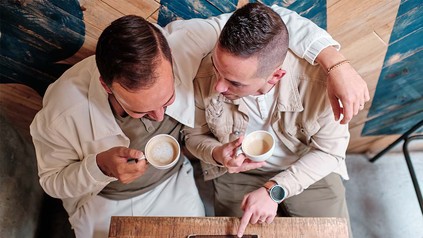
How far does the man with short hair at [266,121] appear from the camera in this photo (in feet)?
4.52

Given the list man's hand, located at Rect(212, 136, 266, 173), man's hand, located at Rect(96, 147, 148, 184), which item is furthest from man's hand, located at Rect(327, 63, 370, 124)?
man's hand, located at Rect(96, 147, 148, 184)

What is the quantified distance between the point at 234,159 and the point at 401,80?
3.97 feet

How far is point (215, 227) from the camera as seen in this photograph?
1.46 meters

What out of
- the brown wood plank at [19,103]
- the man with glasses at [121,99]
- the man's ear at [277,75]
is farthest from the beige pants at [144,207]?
the man's ear at [277,75]

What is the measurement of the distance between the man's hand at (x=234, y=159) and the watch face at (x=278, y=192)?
0.17 meters

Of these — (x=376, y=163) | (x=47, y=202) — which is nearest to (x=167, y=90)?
(x=47, y=202)

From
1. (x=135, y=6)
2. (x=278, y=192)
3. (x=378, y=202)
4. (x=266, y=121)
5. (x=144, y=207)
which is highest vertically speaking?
(x=135, y=6)

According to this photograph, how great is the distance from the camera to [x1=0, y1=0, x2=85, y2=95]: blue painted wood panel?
1.60 metres

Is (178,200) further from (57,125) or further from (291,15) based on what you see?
(291,15)

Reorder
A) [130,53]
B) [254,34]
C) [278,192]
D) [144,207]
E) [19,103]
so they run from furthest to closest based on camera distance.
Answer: [19,103] → [144,207] → [278,192] → [254,34] → [130,53]

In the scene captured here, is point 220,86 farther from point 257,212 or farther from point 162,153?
point 257,212

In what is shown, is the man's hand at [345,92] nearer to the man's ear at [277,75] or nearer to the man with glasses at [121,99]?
the man with glasses at [121,99]

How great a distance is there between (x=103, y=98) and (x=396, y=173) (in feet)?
7.15

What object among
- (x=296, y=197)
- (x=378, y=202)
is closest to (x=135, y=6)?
(x=296, y=197)
